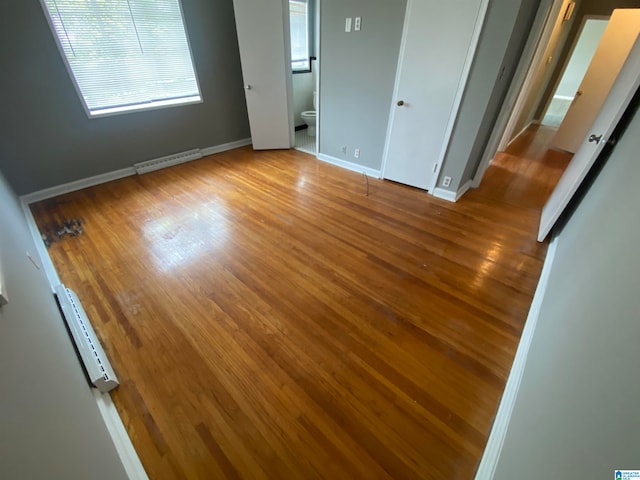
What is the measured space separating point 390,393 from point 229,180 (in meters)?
2.84

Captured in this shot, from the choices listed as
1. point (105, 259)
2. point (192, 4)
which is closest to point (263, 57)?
point (192, 4)

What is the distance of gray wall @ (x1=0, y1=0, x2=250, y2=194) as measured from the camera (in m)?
2.35

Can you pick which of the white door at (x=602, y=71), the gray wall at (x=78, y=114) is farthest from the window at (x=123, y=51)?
the white door at (x=602, y=71)

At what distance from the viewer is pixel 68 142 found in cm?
279

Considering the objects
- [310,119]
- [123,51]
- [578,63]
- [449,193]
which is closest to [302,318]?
[449,193]

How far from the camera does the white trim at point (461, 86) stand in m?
2.17

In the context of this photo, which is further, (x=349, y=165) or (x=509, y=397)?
(x=349, y=165)

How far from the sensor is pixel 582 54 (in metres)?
7.41

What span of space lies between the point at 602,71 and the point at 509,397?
16.3 feet

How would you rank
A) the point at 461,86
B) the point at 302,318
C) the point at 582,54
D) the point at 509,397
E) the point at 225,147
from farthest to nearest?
1. the point at 582,54
2. the point at 225,147
3. the point at 461,86
4. the point at 302,318
5. the point at 509,397

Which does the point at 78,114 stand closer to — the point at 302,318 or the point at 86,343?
the point at 86,343

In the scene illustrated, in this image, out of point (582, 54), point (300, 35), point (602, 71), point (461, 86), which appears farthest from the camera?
point (582, 54)

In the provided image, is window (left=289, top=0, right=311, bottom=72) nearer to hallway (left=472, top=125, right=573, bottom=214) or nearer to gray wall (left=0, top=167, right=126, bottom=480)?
hallway (left=472, top=125, right=573, bottom=214)

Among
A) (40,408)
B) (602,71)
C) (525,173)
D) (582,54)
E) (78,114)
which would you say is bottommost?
(525,173)
